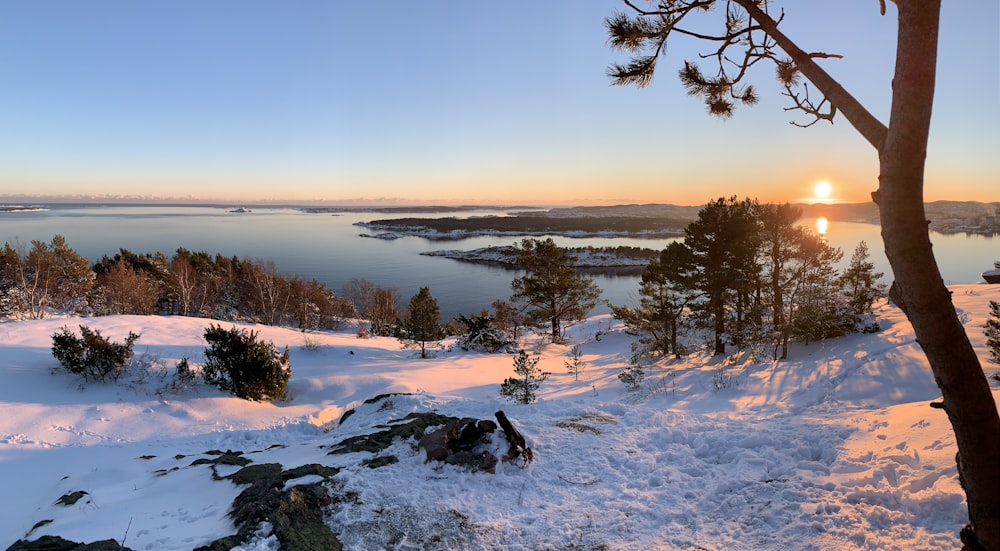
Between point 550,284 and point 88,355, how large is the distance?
20.0m

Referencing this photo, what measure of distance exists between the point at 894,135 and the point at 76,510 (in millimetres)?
7588

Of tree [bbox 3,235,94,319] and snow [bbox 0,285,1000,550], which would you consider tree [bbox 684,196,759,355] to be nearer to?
snow [bbox 0,285,1000,550]

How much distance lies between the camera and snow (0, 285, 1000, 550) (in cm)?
383

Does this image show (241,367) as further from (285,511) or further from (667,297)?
(667,297)

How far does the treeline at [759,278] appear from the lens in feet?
51.3

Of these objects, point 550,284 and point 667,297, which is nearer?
point 667,297

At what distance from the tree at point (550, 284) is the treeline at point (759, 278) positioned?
6878 millimetres

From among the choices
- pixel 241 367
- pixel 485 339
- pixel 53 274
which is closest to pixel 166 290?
pixel 53 274

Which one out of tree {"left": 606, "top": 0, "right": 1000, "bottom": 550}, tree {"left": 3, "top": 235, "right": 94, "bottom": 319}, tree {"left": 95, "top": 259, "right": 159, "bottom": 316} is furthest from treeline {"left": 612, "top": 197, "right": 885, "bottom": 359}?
tree {"left": 3, "top": 235, "right": 94, "bottom": 319}

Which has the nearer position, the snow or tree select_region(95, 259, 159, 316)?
the snow

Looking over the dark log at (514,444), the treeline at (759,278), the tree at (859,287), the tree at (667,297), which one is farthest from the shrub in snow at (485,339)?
the dark log at (514,444)

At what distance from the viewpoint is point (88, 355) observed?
31.0ft

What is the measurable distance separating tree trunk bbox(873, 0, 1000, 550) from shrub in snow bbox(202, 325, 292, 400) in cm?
1098

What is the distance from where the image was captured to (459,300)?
55375mm
